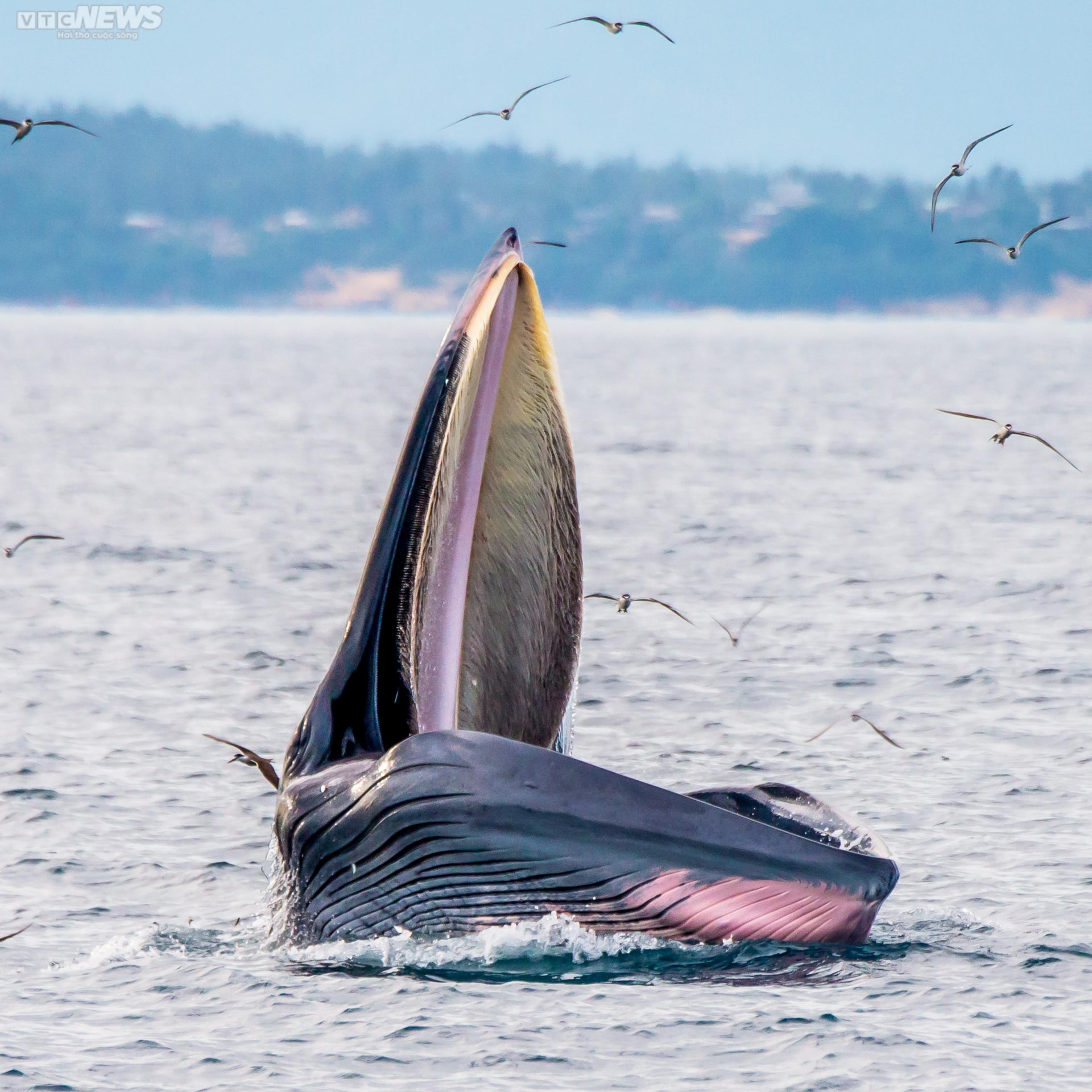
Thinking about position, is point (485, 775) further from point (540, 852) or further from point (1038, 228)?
point (1038, 228)

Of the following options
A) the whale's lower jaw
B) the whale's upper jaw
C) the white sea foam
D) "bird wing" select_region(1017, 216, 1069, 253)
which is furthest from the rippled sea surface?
"bird wing" select_region(1017, 216, 1069, 253)

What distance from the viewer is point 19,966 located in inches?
457

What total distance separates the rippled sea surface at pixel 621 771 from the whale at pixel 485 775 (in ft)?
1.53

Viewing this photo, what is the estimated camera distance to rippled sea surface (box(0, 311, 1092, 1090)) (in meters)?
9.82

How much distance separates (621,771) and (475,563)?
317 inches

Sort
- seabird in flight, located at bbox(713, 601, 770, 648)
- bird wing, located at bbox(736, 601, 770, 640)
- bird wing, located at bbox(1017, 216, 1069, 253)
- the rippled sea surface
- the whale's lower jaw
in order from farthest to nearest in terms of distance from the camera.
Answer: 1. bird wing, located at bbox(736, 601, 770, 640)
2. seabird in flight, located at bbox(713, 601, 770, 648)
3. bird wing, located at bbox(1017, 216, 1069, 253)
4. the rippled sea surface
5. the whale's lower jaw

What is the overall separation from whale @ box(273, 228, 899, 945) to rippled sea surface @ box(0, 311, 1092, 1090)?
47cm

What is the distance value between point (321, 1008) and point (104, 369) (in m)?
159

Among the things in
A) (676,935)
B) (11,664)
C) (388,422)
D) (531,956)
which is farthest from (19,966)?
(388,422)

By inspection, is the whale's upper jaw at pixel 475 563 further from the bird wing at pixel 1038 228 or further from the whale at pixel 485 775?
the bird wing at pixel 1038 228

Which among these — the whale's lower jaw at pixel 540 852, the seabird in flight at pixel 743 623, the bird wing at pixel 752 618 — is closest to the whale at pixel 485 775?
the whale's lower jaw at pixel 540 852

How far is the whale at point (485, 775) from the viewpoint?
845 centimetres

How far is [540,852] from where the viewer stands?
8.52 meters

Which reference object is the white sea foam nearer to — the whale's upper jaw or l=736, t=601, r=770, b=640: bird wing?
the whale's upper jaw
